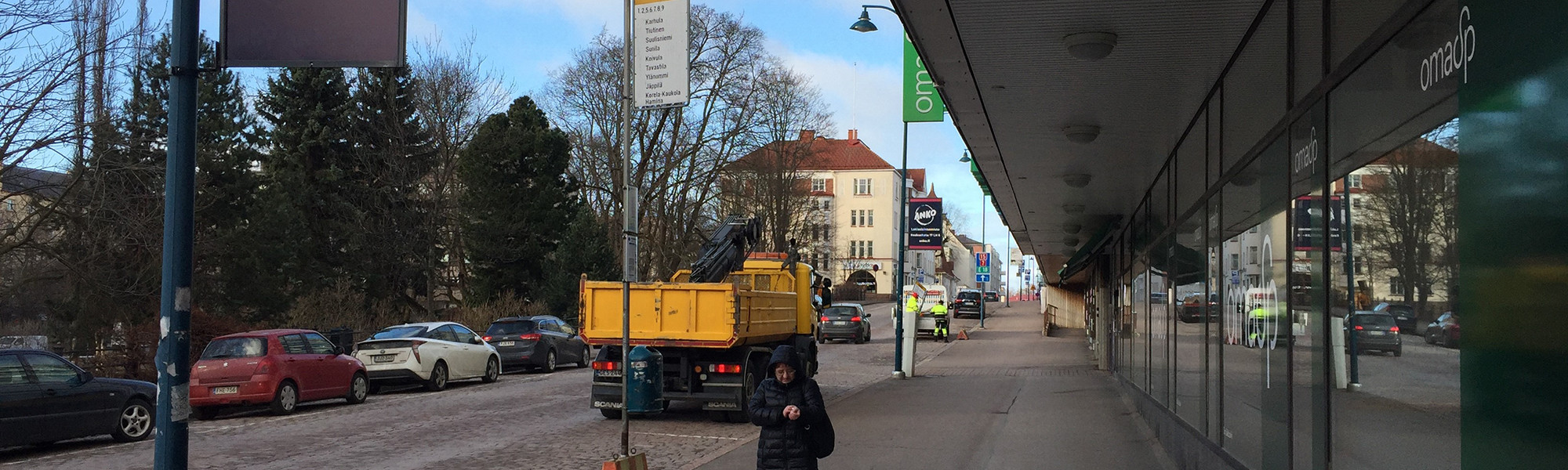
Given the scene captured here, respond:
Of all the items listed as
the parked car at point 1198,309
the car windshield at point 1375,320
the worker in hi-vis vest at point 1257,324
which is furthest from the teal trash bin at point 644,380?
the car windshield at point 1375,320

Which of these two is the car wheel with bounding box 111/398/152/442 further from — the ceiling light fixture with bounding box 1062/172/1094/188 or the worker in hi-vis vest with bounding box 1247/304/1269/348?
the worker in hi-vis vest with bounding box 1247/304/1269/348

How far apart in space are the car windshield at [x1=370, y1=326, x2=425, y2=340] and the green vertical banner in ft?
34.7

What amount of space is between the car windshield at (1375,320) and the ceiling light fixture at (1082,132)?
727 cm

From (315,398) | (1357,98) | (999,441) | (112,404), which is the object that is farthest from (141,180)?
(1357,98)

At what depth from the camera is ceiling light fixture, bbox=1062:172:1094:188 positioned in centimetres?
1669

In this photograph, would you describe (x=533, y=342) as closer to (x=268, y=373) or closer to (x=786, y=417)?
(x=268, y=373)

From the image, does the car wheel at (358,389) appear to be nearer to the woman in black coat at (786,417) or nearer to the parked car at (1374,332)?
the woman in black coat at (786,417)

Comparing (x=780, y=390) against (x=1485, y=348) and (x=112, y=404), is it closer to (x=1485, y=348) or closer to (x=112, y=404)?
(x=1485, y=348)

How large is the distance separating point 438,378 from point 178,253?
58.2ft

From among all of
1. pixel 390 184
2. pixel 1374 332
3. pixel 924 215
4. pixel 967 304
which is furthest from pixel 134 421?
pixel 967 304

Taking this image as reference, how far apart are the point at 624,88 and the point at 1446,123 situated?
25.7 ft

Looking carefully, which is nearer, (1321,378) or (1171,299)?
(1321,378)

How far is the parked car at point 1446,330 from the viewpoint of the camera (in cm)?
365

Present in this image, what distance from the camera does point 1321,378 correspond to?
221 inches
